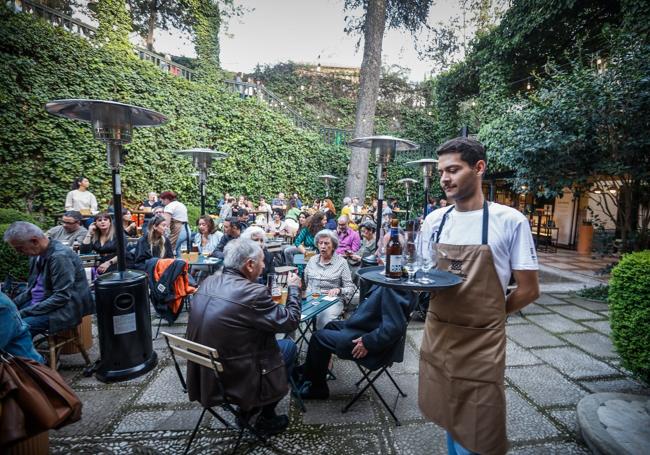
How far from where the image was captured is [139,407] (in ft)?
8.91

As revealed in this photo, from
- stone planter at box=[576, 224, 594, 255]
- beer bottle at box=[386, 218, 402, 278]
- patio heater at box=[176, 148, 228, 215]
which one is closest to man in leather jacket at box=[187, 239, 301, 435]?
beer bottle at box=[386, 218, 402, 278]

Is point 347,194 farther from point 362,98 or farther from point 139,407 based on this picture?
point 139,407

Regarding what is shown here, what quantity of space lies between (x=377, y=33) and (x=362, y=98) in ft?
7.63

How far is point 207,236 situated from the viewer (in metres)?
6.03

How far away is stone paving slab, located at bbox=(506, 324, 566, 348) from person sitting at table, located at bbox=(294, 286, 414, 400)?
2.44 m

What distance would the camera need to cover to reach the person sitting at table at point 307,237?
5.95 m

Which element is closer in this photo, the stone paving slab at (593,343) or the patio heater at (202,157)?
the stone paving slab at (593,343)

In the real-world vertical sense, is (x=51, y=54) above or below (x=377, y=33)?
below

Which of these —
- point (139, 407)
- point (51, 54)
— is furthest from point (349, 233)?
point (51, 54)

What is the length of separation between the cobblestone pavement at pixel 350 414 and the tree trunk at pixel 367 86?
33.6ft

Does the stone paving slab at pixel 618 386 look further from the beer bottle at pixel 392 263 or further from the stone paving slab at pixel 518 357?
the beer bottle at pixel 392 263

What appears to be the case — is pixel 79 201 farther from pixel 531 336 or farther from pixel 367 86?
pixel 367 86

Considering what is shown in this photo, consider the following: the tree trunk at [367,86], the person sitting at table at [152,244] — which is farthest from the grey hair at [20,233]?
the tree trunk at [367,86]

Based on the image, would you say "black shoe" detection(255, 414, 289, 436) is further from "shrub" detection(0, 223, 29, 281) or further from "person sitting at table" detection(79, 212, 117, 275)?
"shrub" detection(0, 223, 29, 281)
